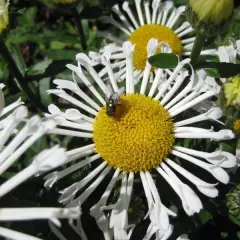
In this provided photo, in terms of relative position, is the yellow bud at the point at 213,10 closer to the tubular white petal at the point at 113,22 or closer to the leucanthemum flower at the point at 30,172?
the leucanthemum flower at the point at 30,172

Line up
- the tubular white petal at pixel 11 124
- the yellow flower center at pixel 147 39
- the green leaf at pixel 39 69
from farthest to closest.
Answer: the yellow flower center at pixel 147 39 < the green leaf at pixel 39 69 < the tubular white petal at pixel 11 124

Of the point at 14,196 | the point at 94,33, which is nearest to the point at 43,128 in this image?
the point at 14,196

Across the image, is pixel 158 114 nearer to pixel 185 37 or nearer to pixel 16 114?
pixel 16 114

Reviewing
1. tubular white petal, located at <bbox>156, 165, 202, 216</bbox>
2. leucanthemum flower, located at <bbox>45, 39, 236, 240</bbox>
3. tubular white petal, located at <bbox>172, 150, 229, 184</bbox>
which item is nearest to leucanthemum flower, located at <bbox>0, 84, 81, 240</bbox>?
leucanthemum flower, located at <bbox>45, 39, 236, 240</bbox>

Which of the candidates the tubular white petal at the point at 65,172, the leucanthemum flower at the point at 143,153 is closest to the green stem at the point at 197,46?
the leucanthemum flower at the point at 143,153

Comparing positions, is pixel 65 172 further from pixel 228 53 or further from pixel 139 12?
pixel 139 12

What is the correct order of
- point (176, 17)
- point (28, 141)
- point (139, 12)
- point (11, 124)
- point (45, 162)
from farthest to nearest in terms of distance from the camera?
point (139, 12) < point (176, 17) < point (11, 124) < point (28, 141) < point (45, 162)

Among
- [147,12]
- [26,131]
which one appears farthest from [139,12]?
[26,131]
